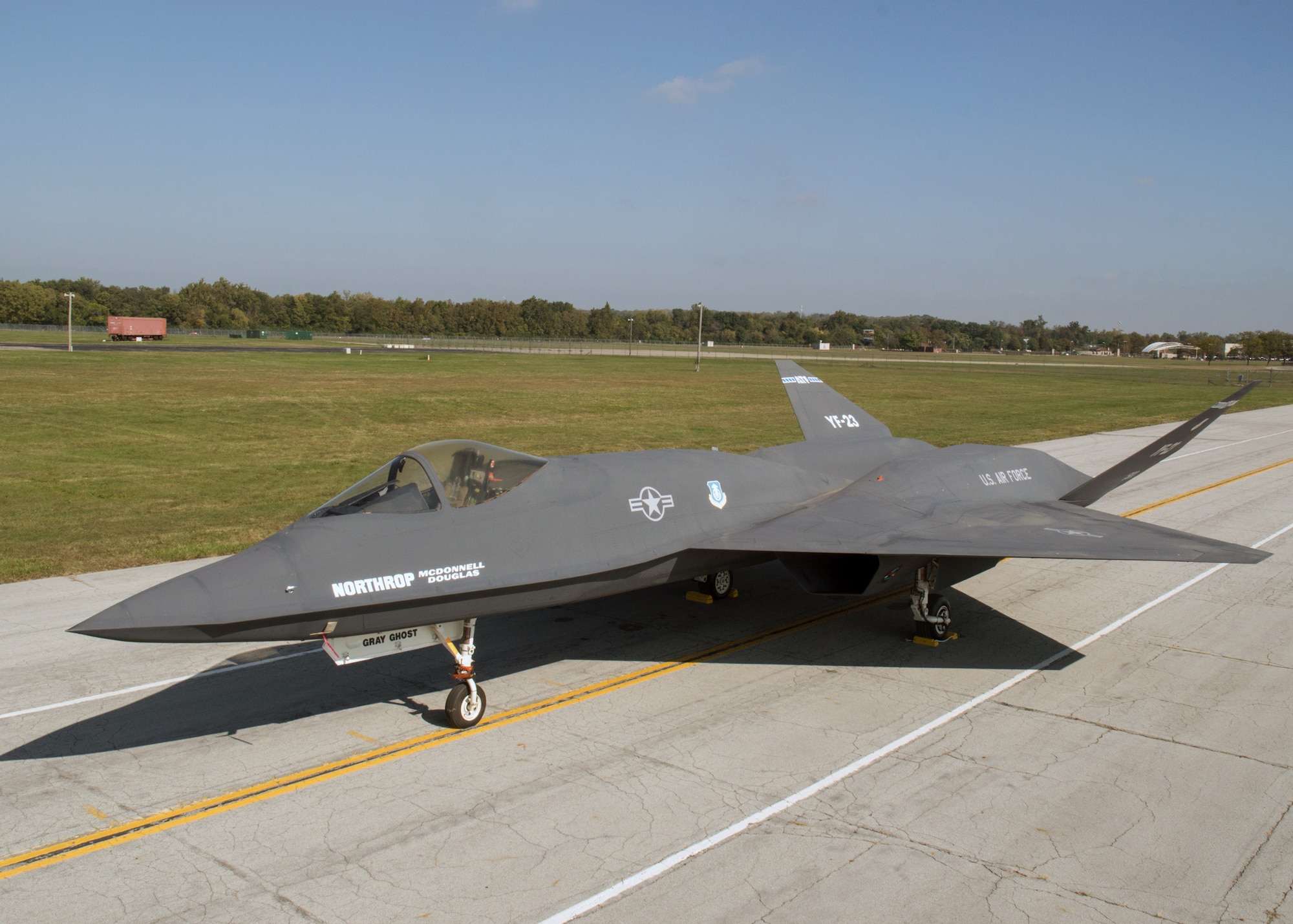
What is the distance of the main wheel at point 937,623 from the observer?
1167 cm

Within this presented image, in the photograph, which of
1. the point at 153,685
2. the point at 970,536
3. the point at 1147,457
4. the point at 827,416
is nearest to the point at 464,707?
the point at 153,685

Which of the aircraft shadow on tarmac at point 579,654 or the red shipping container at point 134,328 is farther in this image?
the red shipping container at point 134,328

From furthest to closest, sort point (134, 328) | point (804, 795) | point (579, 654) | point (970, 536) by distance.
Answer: point (134, 328), point (970, 536), point (579, 654), point (804, 795)

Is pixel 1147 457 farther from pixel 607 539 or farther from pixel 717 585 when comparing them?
pixel 607 539

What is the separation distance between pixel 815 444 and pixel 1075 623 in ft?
15.2

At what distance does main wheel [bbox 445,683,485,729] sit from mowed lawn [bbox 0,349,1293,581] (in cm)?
858

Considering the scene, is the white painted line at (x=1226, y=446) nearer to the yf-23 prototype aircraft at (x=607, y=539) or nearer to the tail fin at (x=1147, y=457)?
the tail fin at (x=1147, y=457)

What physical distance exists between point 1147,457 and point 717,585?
706 cm

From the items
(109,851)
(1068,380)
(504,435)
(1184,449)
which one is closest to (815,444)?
(109,851)

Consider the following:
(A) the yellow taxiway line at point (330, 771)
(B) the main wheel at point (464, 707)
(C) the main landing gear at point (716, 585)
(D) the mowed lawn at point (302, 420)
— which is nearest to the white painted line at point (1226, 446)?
(D) the mowed lawn at point (302, 420)

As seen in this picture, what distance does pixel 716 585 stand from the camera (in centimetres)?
1341

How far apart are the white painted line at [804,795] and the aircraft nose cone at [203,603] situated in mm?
3560

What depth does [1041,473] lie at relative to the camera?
14.7m

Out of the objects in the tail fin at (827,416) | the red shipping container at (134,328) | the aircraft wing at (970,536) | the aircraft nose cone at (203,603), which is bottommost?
the aircraft nose cone at (203,603)
